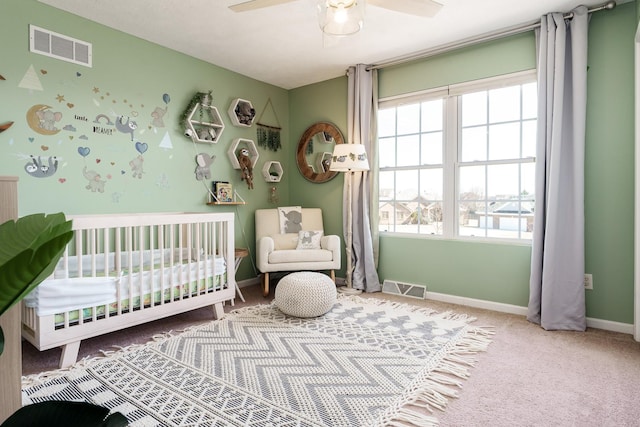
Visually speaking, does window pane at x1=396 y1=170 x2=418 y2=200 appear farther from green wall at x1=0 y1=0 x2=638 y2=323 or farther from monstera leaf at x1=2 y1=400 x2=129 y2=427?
monstera leaf at x1=2 y1=400 x2=129 y2=427

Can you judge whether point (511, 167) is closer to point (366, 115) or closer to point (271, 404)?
point (366, 115)

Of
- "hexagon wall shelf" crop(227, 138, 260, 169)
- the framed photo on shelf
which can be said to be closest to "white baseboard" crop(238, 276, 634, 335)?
the framed photo on shelf

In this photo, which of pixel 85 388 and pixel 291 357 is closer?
pixel 85 388

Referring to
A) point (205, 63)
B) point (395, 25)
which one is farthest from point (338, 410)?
point (205, 63)

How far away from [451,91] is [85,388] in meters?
3.40

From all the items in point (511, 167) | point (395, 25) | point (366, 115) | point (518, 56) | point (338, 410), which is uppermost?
point (395, 25)

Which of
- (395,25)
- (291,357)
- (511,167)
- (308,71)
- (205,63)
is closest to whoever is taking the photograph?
(291,357)

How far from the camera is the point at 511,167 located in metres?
3.09

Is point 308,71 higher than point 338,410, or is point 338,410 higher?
point 308,71

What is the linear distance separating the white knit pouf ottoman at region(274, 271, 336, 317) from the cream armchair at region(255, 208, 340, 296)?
2.18ft

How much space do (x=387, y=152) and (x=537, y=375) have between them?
2432 mm

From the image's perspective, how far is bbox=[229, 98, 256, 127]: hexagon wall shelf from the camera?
374 centimetres

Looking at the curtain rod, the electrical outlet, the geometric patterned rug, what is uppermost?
the curtain rod

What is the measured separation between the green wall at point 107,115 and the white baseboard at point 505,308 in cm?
215
